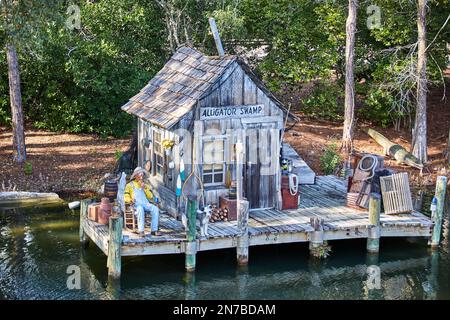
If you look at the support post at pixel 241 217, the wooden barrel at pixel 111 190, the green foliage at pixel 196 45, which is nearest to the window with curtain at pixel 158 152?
the wooden barrel at pixel 111 190

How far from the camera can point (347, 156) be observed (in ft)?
96.9

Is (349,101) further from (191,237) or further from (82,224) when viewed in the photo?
(191,237)

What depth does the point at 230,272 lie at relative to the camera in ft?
67.2

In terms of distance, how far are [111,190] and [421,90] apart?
12097 millimetres

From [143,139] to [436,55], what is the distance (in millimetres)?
13331

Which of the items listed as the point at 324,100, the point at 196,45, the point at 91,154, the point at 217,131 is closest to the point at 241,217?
the point at 217,131

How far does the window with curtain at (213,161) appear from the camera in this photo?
69.3 ft

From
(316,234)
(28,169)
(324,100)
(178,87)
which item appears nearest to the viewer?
(316,234)

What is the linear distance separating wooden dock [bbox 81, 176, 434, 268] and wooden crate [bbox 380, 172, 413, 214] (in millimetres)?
203

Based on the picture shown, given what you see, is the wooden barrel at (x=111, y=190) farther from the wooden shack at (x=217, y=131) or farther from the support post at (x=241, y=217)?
the support post at (x=241, y=217)

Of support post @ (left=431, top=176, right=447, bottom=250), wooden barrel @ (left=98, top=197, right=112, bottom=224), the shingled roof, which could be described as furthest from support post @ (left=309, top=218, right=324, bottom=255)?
wooden barrel @ (left=98, top=197, right=112, bottom=224)

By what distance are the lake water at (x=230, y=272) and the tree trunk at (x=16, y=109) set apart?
5.12 m
